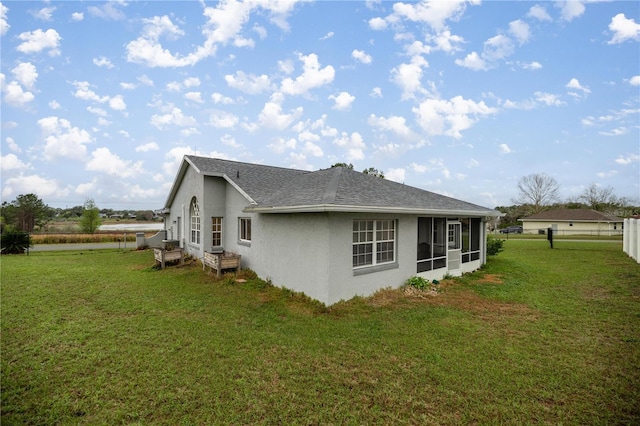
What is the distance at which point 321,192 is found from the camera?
8.61 m

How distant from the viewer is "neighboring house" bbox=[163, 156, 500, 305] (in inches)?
308

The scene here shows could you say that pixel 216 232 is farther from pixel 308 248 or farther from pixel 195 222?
pixel 308 248

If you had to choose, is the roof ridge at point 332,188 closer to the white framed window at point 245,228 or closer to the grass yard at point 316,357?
the grass yard at point 316,357

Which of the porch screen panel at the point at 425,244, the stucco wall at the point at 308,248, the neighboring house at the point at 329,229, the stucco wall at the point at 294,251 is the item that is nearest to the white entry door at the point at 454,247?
the neighboring house at the point at 329,229

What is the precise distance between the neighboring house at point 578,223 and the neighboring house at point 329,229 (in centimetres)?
4192

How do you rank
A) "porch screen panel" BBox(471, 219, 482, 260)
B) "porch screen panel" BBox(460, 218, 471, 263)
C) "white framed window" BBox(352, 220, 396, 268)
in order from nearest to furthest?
"white framed window" BBox(352, 220, 396, 268) < "porch screen panel" BBox(460, 218, 471, 263) < "porch screen panel" BBox(471, 219, 482, 260)

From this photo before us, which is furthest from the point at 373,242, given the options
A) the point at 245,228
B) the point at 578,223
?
the point at 578,223

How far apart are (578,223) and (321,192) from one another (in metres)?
52.4

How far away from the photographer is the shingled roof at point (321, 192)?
25.4 feet

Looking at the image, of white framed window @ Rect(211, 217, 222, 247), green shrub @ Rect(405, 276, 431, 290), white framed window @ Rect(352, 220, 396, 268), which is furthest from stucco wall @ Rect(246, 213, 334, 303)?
green shrub @ Rect(405, 276, 431, 290)

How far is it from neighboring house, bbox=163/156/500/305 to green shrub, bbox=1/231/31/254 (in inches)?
530

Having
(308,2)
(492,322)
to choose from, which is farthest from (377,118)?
(492,322)

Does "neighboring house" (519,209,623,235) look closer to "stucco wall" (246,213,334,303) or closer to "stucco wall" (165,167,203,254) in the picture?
"stucco wall" (246,213,334,303)

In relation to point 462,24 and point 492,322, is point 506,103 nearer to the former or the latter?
point 462,24
